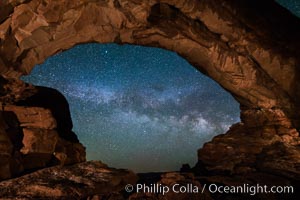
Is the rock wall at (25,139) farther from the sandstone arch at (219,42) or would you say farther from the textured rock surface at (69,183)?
the sandstone arch at (219,42)

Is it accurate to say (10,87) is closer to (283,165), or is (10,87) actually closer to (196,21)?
(196,21)

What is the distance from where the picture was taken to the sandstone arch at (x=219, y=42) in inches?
496

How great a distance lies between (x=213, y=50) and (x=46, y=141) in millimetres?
9518

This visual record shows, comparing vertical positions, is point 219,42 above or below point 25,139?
above

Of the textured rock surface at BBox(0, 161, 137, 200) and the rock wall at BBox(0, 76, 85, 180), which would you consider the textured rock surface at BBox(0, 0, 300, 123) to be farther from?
the textured rock surface at BBox(0, 161, 137, 200)

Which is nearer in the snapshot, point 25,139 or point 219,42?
point 25,139

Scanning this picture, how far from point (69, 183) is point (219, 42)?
34.3ft

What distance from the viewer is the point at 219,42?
49.7ft

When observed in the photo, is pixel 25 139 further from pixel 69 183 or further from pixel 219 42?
pixel 219 42

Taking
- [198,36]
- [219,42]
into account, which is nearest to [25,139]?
[198,36]

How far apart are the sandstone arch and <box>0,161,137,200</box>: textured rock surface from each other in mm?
5038

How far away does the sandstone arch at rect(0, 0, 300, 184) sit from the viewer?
1259cm

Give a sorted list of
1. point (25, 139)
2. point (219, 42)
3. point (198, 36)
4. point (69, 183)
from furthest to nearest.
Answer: point (219, 42)
point (198, 36)
point (25, 139)
point (69, 183)

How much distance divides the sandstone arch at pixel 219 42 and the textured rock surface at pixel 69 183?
16.5 feet
